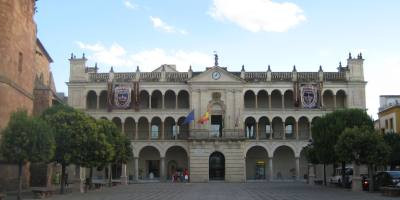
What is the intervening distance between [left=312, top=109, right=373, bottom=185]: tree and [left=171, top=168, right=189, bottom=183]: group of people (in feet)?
75.6

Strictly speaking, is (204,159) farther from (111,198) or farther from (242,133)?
(111,198)

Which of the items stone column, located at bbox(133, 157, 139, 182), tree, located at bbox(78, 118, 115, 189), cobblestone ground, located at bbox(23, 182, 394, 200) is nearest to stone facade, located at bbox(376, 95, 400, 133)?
cobblestone ground, located at bbox(23, 182, 394, 200)

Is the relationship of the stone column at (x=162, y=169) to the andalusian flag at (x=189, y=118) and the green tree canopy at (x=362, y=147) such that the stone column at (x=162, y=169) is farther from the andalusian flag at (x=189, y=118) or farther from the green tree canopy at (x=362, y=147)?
the green tree canopy at (x=362, y=147)

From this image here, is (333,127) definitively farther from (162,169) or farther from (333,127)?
(162,169)

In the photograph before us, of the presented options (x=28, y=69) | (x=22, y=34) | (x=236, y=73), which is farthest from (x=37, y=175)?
(x=236, y=73)

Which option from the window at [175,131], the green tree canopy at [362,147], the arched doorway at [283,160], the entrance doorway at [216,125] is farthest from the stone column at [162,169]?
the green tree canopy at [362,147]

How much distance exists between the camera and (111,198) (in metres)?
33.8

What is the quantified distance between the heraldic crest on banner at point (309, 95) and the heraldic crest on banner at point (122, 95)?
22.3 m

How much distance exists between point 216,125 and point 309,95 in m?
12.6

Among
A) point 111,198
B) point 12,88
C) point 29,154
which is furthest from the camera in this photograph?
point 12,88

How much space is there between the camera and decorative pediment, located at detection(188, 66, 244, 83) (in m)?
73.4

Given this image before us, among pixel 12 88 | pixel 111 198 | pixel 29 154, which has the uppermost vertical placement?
pixel 12 88

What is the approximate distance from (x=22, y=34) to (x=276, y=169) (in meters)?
45.3

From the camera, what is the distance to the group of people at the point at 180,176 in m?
69.0
